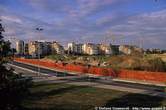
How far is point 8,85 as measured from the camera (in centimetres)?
1691

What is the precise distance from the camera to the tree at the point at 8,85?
55.2 feet

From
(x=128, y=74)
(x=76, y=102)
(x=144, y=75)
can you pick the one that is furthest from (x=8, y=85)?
(x=128, y=74)

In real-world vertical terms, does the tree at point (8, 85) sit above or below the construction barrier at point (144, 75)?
above

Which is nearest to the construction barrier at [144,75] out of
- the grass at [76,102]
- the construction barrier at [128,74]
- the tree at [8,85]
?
the construction barrier at [128,74]

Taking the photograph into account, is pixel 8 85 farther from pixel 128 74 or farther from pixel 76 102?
pixel 128 74

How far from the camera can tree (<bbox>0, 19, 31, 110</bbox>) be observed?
16.8 meters

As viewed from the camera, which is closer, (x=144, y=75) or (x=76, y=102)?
(x=76, y=102)

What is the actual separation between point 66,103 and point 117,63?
72335 mm

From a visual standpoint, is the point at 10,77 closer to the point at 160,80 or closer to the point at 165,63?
the point at 160,80

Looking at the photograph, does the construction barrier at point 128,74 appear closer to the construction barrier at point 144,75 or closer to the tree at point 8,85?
the construction barrier at point 144,75

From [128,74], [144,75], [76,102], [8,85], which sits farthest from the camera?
[128,74]

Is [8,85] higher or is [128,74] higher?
[8,85]

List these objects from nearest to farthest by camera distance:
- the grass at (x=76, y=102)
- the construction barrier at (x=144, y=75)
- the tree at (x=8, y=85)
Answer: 1. the tree at (x=8, y=85)
2. the grass at (x=76, y=102)
3. the construction barrier at (x=144, y=75)

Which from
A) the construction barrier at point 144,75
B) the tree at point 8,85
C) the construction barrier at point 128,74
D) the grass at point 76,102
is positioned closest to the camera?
the tree at point 8,85
